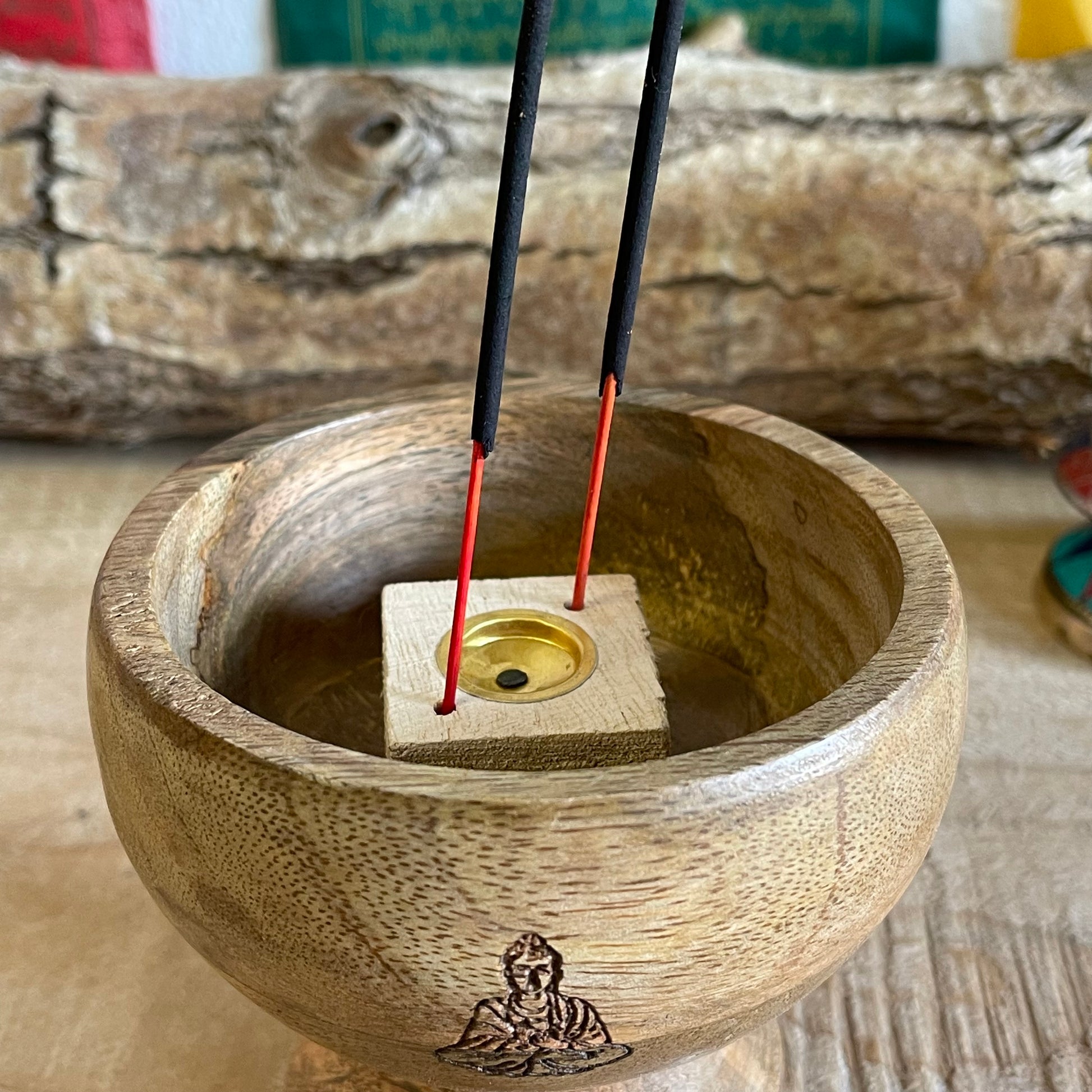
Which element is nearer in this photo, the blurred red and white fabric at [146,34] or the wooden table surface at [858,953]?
the wooden table surface at [858,953]

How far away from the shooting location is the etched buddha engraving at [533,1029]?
0.37 m

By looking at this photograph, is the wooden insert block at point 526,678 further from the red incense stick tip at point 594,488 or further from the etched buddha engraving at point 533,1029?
the etched buddha engraving at point 533,1029

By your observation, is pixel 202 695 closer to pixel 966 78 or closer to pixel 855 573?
pixel 855 573

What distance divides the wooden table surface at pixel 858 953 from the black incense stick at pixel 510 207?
0.31m

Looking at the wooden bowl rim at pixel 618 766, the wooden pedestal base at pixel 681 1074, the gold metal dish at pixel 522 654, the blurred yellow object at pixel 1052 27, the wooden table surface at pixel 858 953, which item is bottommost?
the wooden table surface at pixel 858 953

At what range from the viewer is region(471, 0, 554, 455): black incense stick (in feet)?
1.30

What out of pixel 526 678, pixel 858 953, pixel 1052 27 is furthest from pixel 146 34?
pixel 858 953

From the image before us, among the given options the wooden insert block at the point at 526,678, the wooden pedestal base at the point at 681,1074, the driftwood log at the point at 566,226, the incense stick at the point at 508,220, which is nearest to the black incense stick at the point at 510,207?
the incense stick at the point at 508,220

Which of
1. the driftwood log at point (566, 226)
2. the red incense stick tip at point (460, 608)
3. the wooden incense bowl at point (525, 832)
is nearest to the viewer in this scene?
the wooden incense bowl at point (525, 832)

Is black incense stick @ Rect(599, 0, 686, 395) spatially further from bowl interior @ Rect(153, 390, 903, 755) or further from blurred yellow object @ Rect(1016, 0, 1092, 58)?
blurred yellow object @ Rect(1016, 0, 1092, 58)

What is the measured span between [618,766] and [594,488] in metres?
0.17

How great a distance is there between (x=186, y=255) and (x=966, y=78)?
24.9 inches

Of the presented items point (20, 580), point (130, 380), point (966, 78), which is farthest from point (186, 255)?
point (966, 78)

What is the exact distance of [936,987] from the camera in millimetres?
634
